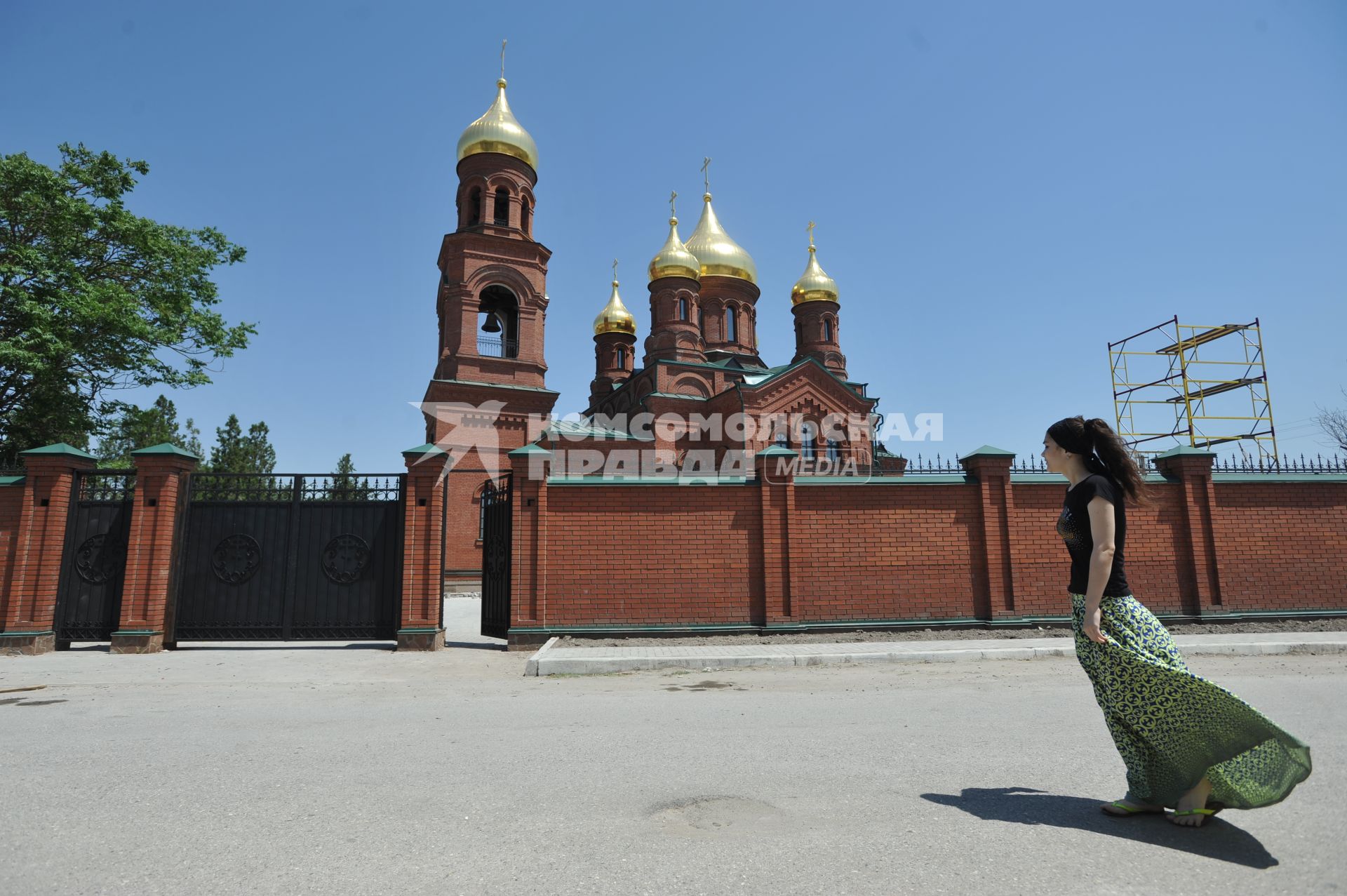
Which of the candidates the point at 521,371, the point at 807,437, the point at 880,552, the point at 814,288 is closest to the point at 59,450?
the point at 880,552

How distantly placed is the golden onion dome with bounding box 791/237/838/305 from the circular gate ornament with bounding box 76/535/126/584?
26770mm

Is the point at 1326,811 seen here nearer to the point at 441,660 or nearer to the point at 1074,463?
the point at 1074,463

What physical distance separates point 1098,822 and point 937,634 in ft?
23.5

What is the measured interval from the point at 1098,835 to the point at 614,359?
3281 centimetres

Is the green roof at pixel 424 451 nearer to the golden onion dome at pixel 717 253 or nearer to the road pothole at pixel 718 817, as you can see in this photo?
the road pothole at pixel 718 817

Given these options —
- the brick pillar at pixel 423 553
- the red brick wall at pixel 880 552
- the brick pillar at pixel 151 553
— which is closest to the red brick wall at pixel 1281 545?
the red brick wall at pixel 880 552

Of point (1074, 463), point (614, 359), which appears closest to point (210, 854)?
point (1074, 463)

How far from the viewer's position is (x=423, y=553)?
9570 millimetres

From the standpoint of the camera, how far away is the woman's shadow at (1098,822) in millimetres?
2619

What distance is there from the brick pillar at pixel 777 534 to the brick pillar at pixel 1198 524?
222 inches

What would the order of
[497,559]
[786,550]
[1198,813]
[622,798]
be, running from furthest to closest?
1. [497,559]
2. [786,550]
3. [622,798]
4. [1198,813]

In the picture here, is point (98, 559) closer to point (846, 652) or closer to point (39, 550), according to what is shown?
point (39, 550)

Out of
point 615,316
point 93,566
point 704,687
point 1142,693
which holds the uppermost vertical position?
point 615,316

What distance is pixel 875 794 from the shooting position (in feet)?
10.8
